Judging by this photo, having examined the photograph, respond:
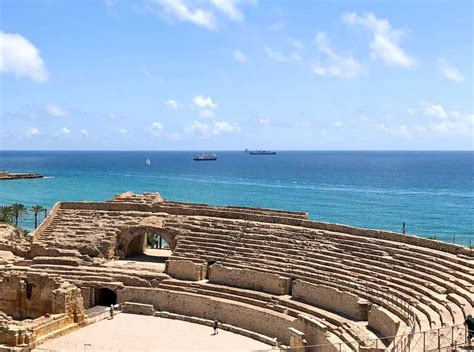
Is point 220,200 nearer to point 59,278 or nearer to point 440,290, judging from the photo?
point 59,278

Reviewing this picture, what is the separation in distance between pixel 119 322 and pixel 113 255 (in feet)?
24.3

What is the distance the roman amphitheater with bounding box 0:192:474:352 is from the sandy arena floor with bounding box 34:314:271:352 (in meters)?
0.52

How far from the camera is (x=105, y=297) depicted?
34.6m

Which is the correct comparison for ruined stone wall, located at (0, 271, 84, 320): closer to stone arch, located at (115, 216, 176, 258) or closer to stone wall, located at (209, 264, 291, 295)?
stone arch, located at (115, 216, 176, 258)

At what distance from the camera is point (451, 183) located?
12456cm

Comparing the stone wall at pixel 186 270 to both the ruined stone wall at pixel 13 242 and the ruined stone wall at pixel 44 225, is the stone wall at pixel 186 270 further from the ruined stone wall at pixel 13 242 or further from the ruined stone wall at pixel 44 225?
the ruined stone wall at pixel 13 242

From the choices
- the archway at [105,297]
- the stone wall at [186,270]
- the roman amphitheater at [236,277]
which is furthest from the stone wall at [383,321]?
the archway at [105,297]

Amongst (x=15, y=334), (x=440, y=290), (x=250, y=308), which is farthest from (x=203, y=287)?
(x=440, y=290)

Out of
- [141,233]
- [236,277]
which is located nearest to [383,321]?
[236,277]

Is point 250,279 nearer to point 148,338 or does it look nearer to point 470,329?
point 148,338

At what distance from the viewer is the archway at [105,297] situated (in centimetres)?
3409

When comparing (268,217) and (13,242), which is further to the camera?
(13,242)

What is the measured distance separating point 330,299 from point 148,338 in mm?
8880

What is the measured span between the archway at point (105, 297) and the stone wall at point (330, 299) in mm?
11073
